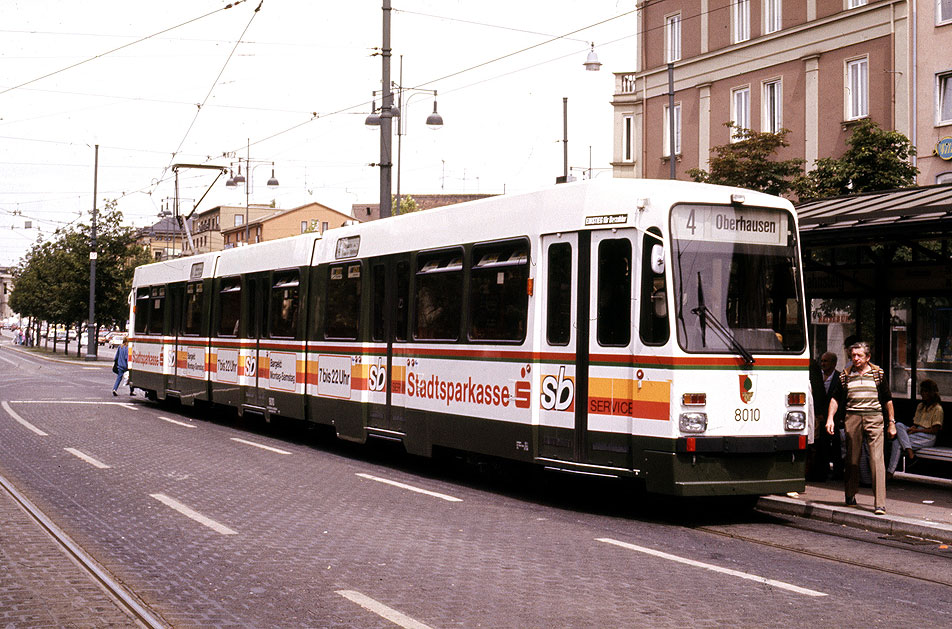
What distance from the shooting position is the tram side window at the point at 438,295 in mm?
13781

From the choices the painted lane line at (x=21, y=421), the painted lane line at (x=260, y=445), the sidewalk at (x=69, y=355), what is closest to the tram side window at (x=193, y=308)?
the painted lane line at (x=21, y=421)

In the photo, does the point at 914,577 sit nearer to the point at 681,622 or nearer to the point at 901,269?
the point at 681,622

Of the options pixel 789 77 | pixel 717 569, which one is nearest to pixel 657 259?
pixel 717 569

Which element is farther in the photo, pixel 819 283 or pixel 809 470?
pixel 819 283

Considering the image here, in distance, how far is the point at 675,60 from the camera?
43.0m

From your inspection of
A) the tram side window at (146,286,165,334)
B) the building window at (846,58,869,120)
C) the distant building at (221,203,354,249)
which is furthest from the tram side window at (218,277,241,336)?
the distant building at (221,203,354,249)

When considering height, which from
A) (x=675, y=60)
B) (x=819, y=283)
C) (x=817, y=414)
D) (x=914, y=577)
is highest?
(x=675, y=60)

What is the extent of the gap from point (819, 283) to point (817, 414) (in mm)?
2976

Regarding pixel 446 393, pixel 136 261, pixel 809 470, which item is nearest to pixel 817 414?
pixel 809 470

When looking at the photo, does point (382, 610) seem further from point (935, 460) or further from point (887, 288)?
point (887, 288)

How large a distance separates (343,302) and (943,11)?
2304cm

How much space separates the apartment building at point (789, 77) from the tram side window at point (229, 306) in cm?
1158

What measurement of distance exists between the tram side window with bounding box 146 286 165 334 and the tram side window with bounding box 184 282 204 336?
181cm

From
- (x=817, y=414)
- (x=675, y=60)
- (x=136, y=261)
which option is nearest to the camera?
(x=817, y=414)
